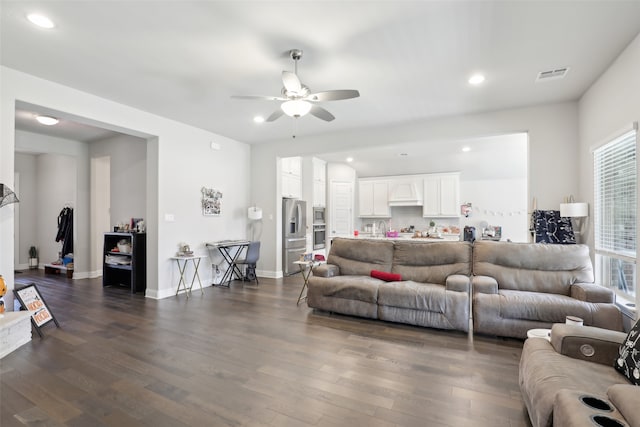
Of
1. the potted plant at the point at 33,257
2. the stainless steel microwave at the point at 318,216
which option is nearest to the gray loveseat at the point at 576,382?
the stainless steel microwave at the point at 318,216

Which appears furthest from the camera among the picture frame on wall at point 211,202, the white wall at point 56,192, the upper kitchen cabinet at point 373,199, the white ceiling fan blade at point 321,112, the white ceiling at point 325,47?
the upper kitchen cabinet at point 373,199

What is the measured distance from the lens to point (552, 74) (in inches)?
130

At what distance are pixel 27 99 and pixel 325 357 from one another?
13.4 feet

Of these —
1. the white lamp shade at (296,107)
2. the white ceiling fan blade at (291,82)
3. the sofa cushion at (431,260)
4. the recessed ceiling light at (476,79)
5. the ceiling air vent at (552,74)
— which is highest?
the ceiling air vent at (552,74)

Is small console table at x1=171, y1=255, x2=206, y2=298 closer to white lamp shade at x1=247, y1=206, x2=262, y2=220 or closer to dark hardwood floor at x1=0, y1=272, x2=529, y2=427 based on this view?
dark hardwood floor at x1=0, y1=272, x2=529, y2=427

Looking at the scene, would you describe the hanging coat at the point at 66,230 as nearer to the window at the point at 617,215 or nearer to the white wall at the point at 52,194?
the white wall at the point at 52,194

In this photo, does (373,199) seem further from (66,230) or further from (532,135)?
(66,230)

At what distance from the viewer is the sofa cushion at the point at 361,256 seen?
4.25 metres

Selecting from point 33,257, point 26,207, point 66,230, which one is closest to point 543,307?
point 66,230

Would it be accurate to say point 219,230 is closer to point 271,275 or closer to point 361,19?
point 271,275

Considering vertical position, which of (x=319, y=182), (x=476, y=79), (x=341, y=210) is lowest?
(x=341, y=210)

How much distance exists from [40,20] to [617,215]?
219 inches

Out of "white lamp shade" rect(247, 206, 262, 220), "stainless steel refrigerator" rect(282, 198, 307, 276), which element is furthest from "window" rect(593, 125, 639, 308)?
"white lamp shade" rect(247, 206, 262, 220)

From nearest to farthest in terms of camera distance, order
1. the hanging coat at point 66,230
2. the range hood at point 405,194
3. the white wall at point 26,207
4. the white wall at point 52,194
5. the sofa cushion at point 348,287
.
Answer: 1. the sofa cushion at point 348,287
2. the hanging coat at point 66,230
3. the white wall at point 52,194
4. the white wall at point 26,207
5. the range hood at point 405,194
